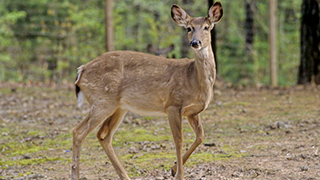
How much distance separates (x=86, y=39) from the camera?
685 inches

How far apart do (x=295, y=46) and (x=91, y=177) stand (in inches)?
586

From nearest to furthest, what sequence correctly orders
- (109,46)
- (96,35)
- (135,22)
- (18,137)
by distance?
(18,137)
(109,46)
(96,35)
(135,22)

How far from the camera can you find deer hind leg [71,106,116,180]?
190 inches

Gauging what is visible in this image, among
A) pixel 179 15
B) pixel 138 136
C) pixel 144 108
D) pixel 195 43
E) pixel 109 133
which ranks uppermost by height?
pixel 179 15

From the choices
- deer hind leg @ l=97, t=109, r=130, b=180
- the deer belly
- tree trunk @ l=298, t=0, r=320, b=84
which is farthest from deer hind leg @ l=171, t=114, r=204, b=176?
tree trunk @ l=298, t=0, r=320, b=84

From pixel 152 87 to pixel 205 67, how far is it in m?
0.64

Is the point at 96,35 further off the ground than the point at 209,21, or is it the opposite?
the point at 209,21

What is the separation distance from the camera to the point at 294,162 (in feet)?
16.0

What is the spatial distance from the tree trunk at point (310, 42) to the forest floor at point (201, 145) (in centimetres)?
55

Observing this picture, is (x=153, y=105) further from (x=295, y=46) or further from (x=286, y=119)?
(x=295, y=46)

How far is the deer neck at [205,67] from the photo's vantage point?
4.69 meters

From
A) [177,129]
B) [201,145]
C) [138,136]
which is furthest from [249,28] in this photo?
[177,129]

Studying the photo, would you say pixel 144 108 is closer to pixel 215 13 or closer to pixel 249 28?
pixel 215 13

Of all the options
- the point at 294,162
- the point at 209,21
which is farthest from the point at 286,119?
the point at 209,21
